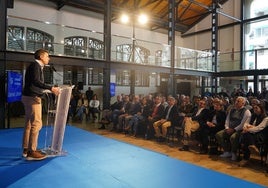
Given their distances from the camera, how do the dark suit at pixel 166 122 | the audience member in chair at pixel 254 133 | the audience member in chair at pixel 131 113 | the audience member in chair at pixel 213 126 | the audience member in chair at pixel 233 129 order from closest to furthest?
1. the audience member in chair at pixel 254 133
2. the audience member in chair at pixel 233 129
3. the audience member in chair at pixel 213 126
4. the dark suit at pixel 166 122
5. the audience member in chair at pixel 131 113

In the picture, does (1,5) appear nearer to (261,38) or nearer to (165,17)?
(165,17)

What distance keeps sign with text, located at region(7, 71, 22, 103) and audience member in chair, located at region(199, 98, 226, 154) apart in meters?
4.43

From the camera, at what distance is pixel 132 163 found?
330 centimetres

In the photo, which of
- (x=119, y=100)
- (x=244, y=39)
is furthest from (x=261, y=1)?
(x=119, y=100)

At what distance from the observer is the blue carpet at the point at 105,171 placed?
2.60m

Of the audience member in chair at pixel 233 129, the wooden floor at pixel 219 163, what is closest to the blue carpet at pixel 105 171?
the wooden floor at pixel 219 163

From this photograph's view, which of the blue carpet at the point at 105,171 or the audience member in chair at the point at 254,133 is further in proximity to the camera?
the audience member in chair at the point at 254,133

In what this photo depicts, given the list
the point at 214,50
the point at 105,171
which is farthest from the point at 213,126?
the point at 214,50

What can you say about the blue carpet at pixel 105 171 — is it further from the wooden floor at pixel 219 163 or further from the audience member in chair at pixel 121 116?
the audience member in chair at pixel 121 116

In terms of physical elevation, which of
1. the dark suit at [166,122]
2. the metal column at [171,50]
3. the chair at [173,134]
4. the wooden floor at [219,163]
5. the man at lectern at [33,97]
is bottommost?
the wooden floor at [219,163]

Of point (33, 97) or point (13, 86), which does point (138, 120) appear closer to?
point (13, 86)

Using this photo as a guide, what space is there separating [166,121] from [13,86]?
3.78 meters

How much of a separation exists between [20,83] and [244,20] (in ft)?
43.1

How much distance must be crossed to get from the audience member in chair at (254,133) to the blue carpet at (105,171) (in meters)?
1.38
